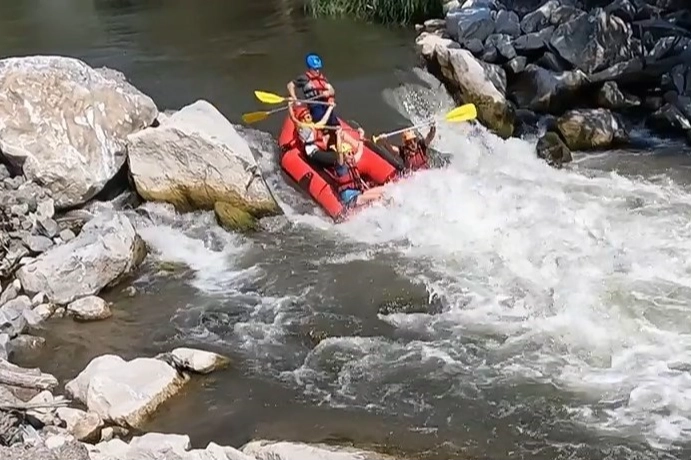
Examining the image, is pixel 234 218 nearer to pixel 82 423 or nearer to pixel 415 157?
pixel 415 157

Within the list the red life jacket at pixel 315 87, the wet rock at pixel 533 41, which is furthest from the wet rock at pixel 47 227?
the wet rock at pixel 533 41

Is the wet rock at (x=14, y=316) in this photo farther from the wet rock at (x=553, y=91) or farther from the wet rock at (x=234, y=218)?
the wet rock at (x=553, y=91)

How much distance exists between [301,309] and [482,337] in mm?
1261

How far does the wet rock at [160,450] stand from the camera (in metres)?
4.22

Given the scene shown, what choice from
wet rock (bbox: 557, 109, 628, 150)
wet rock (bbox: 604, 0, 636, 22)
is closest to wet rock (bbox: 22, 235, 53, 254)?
wet rock (bbox: 557, 109, 628, 150)

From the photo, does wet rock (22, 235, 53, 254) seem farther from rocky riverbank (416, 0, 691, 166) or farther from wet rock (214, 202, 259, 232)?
rocky riverbank (416, 0, 691, 166)

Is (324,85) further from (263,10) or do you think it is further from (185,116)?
(263,10)

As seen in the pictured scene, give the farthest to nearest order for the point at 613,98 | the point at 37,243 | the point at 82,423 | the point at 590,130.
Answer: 1. the point at 613,98
2. the point at 590,130
3. the point at 37,243
4. the point at 82,423

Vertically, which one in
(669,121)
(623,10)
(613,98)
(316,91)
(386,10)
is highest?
(316,91)

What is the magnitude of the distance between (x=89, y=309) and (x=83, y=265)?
37cm

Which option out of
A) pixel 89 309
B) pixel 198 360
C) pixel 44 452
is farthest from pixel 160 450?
pixel 89 309

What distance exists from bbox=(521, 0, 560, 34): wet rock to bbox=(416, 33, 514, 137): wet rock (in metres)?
0.97

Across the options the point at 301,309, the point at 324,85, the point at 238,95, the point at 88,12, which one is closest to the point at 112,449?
the point at 301,309

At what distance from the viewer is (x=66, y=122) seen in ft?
25.5
